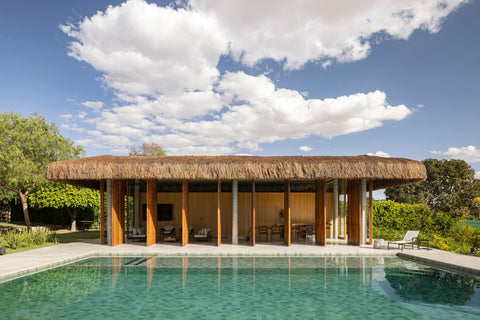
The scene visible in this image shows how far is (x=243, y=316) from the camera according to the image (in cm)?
511

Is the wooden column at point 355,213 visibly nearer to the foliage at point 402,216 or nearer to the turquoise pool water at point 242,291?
the turquoise pool water at point 242,291

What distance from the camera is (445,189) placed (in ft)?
97.2

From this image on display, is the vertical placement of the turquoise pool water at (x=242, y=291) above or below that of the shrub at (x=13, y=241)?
below

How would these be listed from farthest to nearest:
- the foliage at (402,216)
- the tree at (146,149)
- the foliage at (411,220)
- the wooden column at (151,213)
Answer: the tree at (146,149) → the foliage at (402,216) → the foliage at (411,220) → the wooden column at (151,213)

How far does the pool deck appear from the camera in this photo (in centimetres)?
802

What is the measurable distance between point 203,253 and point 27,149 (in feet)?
37.9

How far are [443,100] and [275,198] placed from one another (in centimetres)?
1474

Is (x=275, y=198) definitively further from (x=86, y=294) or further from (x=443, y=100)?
(x=443, y=100)

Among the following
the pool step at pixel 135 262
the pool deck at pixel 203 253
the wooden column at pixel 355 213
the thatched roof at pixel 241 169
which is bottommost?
the pool step at pixel 135 262

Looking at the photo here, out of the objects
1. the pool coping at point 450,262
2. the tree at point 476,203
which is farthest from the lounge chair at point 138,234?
the tree at point 476,203

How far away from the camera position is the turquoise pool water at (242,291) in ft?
17.3

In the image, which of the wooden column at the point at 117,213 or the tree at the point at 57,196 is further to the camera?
the tree at the point at 57,196

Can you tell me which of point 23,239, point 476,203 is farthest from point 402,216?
point 23,239

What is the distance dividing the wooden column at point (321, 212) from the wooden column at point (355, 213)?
4.06 ft
